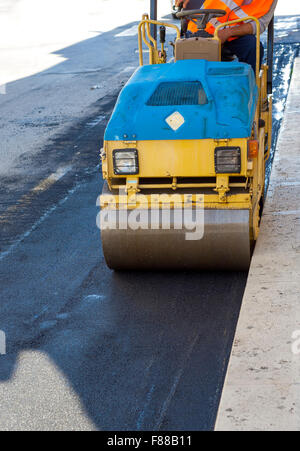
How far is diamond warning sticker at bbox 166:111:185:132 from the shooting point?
4969 millimetres

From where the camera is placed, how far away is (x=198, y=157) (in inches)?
197

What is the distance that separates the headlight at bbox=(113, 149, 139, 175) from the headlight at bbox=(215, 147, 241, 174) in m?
0.60

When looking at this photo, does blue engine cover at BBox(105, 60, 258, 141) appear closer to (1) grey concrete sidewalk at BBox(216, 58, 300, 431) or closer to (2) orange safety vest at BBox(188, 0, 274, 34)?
(1) grey concrete sidewalk at BBox(216, 58, 300, 431)

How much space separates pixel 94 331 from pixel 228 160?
1.55 m

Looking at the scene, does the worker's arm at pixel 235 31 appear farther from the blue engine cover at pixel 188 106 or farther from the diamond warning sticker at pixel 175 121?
the diamond warning sticker at pixel 175 121

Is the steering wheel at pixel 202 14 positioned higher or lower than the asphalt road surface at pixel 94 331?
higher

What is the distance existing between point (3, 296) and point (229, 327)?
70.3 inches

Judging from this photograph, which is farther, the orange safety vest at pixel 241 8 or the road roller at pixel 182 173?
the orange safety vest at pixel 241 8

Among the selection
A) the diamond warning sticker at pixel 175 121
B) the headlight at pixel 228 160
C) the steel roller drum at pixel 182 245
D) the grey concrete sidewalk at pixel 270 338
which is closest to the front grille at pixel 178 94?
the diamond warning sticker at pixel 175 121

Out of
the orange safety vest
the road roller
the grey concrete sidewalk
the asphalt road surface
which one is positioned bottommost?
the asphalt road surface

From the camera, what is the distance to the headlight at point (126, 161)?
5.05 m

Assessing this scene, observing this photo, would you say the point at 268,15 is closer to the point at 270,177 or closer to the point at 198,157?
the point at 270,177

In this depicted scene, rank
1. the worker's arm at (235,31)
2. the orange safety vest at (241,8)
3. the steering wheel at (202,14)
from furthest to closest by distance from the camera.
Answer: the orange safety vest at (241,8) → the worker's arm at (235,31) → the steering wheel at (202,14)

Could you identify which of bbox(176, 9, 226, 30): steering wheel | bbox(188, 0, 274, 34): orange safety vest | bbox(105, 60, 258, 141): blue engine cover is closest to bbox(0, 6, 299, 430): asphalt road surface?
bbox(105, 60, 258, 141): blue engine cover
